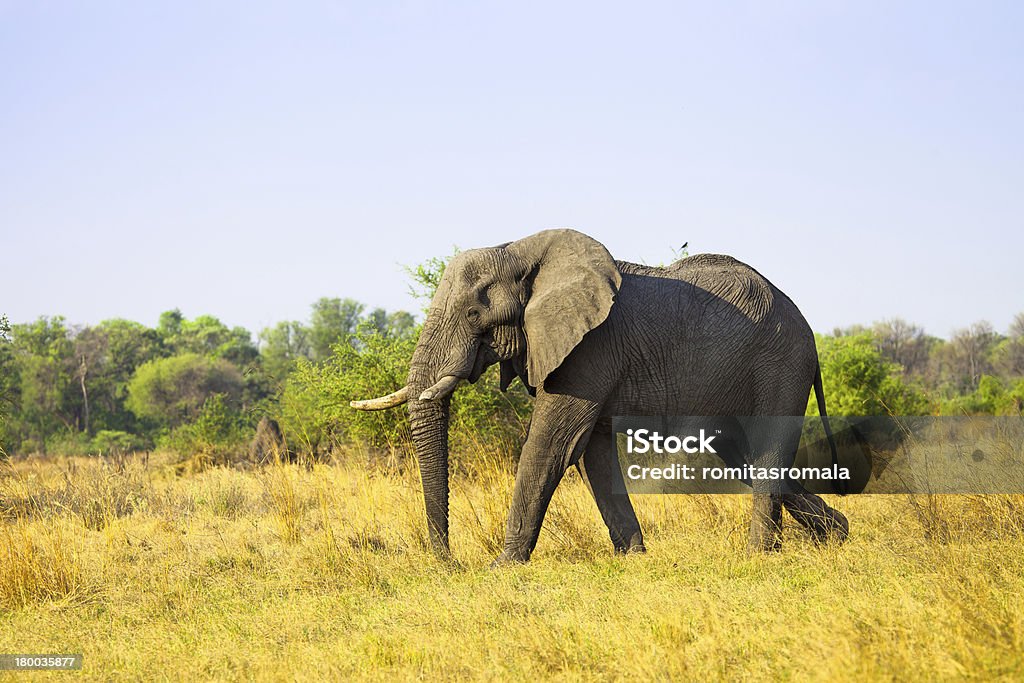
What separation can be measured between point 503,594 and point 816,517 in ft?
9.84

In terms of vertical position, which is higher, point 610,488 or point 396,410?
point 396,410

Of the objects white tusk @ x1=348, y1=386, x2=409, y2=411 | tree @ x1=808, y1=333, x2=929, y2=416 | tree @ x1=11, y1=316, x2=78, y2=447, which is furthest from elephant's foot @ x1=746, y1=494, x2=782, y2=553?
tree @ x1=11, y1=316, x2=78, y2=447

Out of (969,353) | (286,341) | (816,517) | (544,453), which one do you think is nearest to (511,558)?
(544,453)

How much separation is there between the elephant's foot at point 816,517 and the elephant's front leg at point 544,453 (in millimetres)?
1850

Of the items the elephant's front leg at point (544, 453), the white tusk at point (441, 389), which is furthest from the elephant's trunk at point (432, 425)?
the elephant's front leg at point (544, 453)

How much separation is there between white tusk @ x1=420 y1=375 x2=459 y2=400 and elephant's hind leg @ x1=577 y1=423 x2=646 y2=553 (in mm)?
1337

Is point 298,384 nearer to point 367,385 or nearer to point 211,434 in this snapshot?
point 211,434

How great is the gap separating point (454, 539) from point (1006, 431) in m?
5.04

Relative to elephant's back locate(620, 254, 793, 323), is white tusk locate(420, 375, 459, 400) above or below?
below

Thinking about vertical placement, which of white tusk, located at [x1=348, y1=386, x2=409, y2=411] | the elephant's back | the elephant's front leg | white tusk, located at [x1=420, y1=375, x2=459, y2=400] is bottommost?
the elephant's front leg

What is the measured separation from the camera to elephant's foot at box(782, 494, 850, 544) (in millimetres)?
8539

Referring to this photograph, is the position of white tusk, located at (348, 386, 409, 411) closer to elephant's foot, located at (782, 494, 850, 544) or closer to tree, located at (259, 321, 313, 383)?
elephant's foot, located at (782, 494, 850, 544)

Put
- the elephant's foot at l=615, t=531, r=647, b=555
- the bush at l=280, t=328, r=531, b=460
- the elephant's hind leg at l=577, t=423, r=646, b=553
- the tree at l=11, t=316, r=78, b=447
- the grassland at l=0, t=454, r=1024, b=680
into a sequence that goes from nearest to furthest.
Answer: the grassland at l=0, t=454, r=1024, b=680 → the elephant's foot at l=615, t=531, r=647, b=555 → the elephant's hind leg at l=577, t=423, r=646, b=553 → the bush at l=280, t=328, r=531, b=460 → the tree at l=11, t=316, r=78, b=447

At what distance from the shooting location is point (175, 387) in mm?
48031
